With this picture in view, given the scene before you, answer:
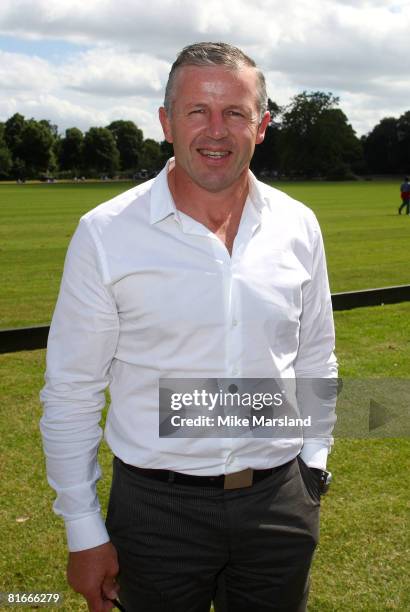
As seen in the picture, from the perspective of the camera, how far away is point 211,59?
2.55m

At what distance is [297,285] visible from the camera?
2.72 meters

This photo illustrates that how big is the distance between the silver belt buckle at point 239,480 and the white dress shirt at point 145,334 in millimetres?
23

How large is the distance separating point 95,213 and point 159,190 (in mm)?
260

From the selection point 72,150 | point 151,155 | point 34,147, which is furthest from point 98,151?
point 151,155

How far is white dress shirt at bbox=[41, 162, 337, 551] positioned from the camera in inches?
96.7

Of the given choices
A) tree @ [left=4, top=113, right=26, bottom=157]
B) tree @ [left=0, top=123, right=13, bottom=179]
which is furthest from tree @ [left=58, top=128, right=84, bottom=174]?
tree @ [left=0, top=123, right=13, bottom=179]

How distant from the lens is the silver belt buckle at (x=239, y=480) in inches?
101

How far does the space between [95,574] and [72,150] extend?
491 feet

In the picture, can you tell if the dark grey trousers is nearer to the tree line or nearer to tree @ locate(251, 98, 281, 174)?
the tree line

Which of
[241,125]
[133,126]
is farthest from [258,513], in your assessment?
[133,126]

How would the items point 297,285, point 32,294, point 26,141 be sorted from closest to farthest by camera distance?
point 297,285 < point 32,294 < point 26,141

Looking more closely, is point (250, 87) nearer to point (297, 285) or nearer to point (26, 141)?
point (297, 285)

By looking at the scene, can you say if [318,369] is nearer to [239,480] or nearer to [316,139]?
[239,480]

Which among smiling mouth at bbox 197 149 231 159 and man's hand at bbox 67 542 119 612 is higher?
smiling mouth at bbox 197 149 231 159
